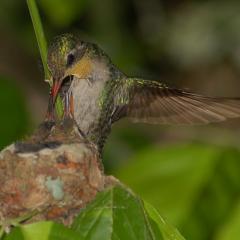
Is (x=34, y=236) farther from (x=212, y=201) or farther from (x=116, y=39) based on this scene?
(x=116, y=39)

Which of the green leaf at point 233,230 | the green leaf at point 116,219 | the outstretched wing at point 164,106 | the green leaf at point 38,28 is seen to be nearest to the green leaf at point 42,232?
the green leaf at point 116,219

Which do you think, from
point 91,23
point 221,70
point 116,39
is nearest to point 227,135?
point 116,39

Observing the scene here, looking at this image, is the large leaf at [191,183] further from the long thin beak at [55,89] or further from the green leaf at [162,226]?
the green leaf at [162,226]

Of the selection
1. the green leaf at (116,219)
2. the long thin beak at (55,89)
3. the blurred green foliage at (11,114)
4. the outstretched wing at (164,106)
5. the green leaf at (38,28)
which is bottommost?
the blurred green foliage at (11,114)

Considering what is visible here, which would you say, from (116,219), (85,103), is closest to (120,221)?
(116,219)

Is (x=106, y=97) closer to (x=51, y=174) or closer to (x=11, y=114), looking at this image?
(x=51, y=174)
